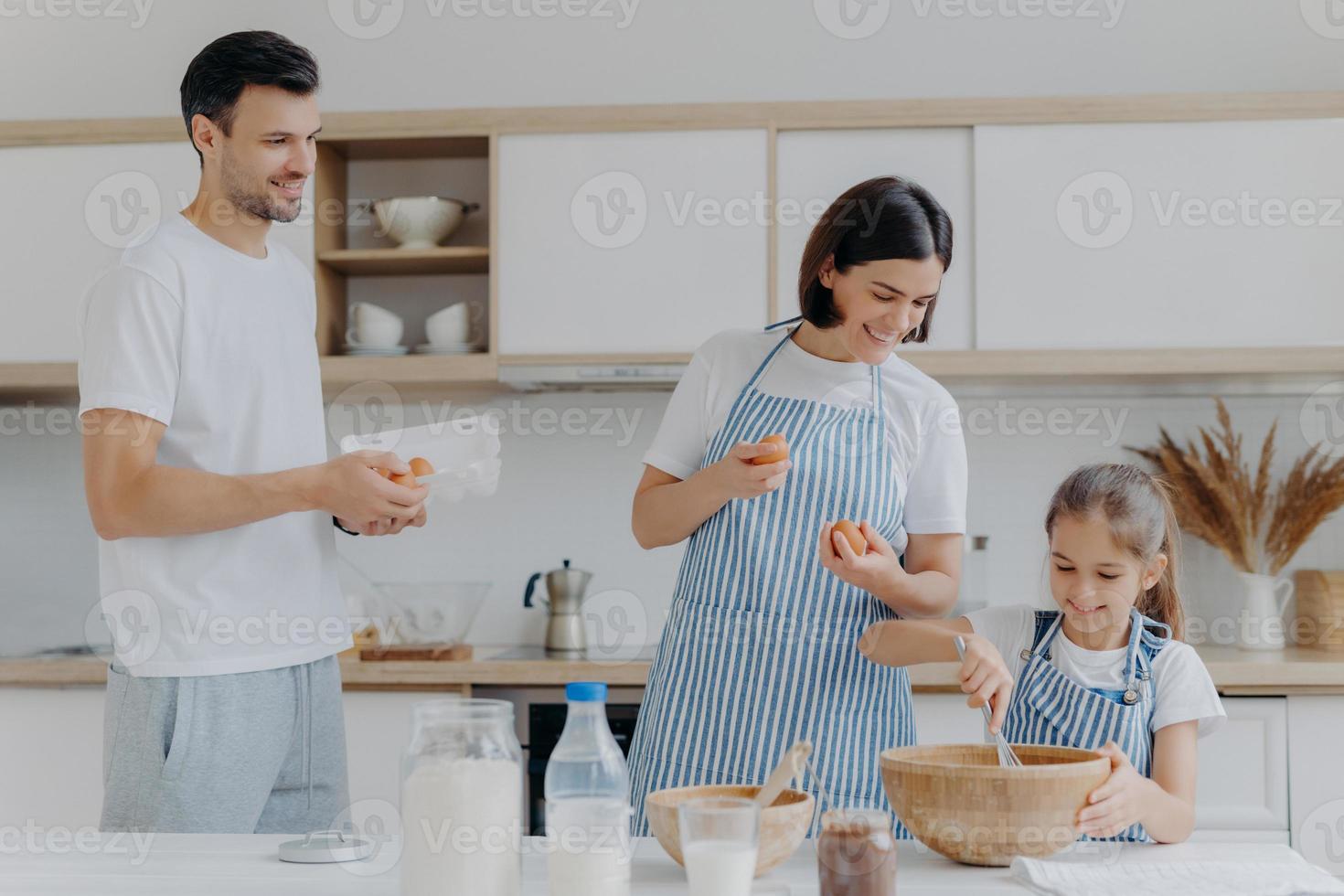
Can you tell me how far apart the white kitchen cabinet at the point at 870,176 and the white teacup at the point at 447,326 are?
30.8 inches

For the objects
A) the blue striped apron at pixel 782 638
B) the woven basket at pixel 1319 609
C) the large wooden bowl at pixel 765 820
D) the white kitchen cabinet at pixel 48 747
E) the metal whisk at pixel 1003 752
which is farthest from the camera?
the woven basket at pixel 1319 609

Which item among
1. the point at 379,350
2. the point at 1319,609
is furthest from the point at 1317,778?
the point at 379,350

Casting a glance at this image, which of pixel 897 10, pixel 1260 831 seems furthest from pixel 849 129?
pixel 1260 831

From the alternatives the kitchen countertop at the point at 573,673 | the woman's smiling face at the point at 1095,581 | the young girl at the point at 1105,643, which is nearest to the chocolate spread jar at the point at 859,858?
the young girl at the point at 1105,643

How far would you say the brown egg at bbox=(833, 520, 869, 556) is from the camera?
1516mm

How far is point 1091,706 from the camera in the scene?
1.54m

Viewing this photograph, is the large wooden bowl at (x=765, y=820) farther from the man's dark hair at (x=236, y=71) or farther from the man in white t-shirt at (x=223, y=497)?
the man's dark hair at (x=236, y=71)

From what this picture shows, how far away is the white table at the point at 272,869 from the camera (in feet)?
3.88

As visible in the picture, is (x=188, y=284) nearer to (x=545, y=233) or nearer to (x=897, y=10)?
(x=545, y=233)

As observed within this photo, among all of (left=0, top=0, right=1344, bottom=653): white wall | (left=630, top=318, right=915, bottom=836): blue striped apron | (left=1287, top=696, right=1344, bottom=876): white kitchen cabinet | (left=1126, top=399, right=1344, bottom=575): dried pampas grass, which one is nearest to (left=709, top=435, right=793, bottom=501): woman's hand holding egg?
(left=630, top=318, right=915, bottom=836): blue striped apron

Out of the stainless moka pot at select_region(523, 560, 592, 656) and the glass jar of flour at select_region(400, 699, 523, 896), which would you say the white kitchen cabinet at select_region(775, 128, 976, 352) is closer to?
the stainless moka pot at select_region(523, 560, 592, 656)

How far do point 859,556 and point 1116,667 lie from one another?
38 centimetres

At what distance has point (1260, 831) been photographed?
2.61 meters

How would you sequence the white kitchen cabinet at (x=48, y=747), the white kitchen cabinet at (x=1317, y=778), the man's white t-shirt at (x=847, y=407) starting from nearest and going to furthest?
the man's white t-shirt at (x=847, y=407) → the white kitchen cabinet at (x=1317, y=778) → the white kitchen cabinet at (x=48, y=747)
